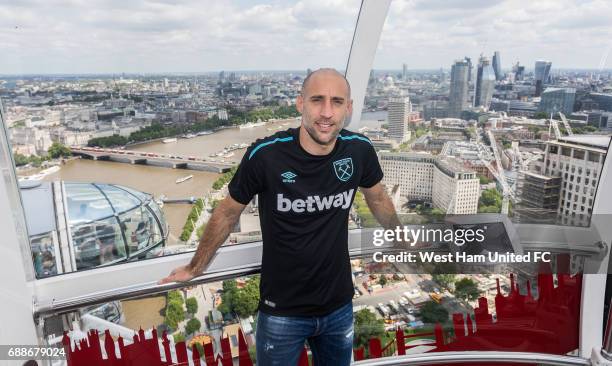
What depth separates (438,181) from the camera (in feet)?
8.85

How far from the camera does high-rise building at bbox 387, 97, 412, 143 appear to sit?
100 inches

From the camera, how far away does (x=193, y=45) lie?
88.2 inches

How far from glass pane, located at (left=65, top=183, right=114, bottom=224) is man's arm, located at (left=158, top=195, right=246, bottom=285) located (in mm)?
524

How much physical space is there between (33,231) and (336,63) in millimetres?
1827

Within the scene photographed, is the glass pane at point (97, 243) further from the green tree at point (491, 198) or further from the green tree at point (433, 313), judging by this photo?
the green tree at point (491, 198)

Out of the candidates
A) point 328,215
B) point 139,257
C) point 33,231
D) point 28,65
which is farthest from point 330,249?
point 28,65

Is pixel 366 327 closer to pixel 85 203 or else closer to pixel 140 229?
pixel 140 229

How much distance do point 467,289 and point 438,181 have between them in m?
0.81

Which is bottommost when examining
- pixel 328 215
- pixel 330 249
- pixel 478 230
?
pixel 478 230

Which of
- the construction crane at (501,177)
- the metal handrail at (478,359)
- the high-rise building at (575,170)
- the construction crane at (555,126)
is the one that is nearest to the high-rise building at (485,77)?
the construction crane at (501,177)

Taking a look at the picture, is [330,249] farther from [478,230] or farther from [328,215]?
[478,230]

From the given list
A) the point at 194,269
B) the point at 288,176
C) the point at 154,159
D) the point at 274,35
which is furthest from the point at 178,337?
the point at 274,35

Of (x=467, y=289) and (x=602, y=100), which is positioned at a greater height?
(x=602, y=100)

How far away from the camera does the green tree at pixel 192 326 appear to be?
2389 mm
